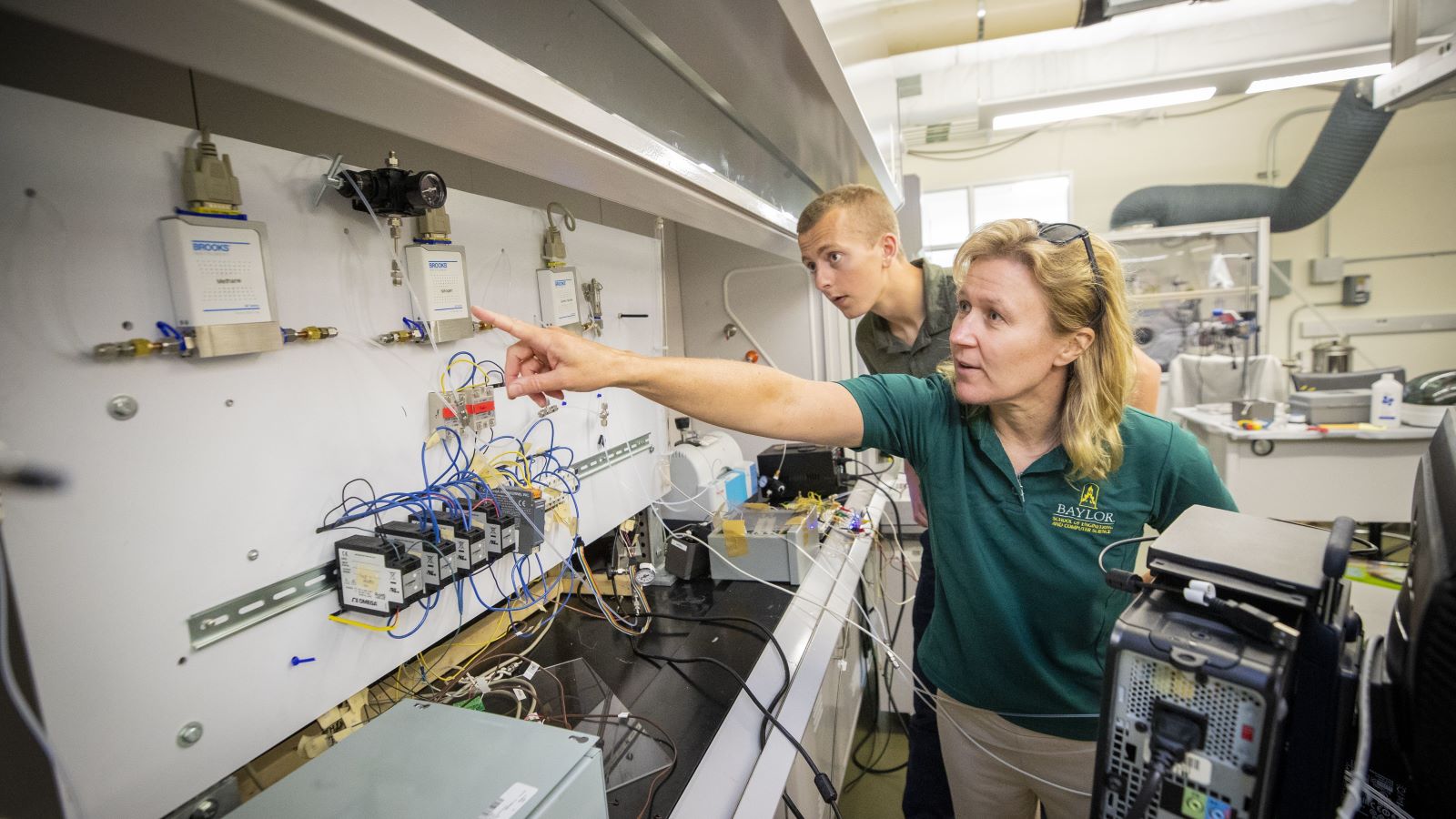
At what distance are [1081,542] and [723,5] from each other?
38.8 inches

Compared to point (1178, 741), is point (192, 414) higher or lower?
higher

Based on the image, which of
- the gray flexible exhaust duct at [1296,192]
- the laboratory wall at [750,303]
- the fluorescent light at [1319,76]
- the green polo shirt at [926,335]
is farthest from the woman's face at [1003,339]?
the gray flexible exhaust duct at [1296,192]

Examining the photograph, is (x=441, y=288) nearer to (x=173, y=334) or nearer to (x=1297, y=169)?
(x=173, y=334)

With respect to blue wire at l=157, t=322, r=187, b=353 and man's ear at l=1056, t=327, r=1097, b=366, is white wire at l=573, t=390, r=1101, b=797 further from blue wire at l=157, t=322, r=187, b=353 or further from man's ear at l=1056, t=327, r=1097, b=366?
blue wire at l=157, t=322, r=187, b=353

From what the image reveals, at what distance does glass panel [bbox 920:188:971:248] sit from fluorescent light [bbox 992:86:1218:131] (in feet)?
4.25

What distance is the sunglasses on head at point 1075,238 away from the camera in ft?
3.15

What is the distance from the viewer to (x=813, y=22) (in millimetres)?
814

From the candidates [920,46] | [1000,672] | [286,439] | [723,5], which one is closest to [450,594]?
[286,439]

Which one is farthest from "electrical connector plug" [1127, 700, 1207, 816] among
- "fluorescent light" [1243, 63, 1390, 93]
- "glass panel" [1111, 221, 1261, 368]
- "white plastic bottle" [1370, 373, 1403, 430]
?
"glass panel" [1111, 221, 1261, 368]

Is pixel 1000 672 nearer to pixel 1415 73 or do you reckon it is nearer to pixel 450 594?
pixel 450 594

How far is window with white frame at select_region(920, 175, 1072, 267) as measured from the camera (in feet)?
17.0

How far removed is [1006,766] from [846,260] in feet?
3.78

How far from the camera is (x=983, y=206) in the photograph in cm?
532

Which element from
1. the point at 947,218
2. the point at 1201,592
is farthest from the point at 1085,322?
the point at 947,218
